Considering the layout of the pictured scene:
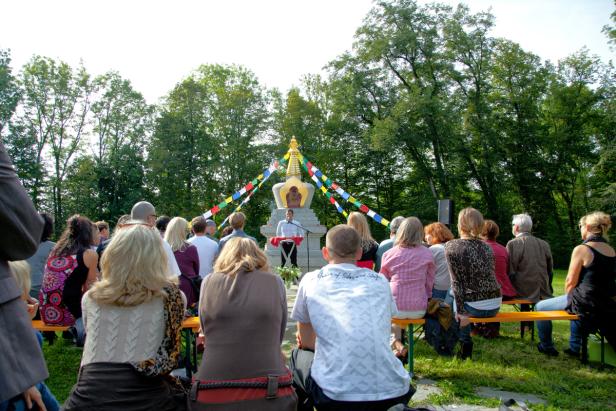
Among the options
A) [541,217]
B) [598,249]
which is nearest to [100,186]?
[541,217]

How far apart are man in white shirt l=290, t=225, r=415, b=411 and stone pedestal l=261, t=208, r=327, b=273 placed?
37.4 feet

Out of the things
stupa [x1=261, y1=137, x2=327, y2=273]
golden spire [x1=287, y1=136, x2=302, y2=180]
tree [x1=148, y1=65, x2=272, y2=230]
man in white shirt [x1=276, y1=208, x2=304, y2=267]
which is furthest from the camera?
tree [x1=148, y1=65, x2=272, y2=230]

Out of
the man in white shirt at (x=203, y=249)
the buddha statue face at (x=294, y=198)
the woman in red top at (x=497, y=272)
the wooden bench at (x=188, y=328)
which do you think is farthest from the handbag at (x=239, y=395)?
the buddha statue face at (x=294, y=198)

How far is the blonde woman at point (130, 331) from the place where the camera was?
2514mm

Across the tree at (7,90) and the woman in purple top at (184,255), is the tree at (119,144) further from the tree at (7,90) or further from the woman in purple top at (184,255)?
the woman in purple top at (184,255)

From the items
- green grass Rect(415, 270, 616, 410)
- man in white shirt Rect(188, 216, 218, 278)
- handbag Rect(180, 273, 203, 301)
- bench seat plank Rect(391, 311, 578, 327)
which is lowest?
green grass Rect(415, 270, 616, 410)

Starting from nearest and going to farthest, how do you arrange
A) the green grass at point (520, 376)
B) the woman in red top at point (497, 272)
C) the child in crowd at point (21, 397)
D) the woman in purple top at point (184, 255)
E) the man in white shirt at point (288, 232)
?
the child in crowd at point (21, 397) → the green grass at point (520, 376) → the woman in purple top at point (184, 255) → the woman in red top at point (497, 272) → the man in white shirt at point (288, 232)

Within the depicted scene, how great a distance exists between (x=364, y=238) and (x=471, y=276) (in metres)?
1.68

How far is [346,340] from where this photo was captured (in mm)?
2971

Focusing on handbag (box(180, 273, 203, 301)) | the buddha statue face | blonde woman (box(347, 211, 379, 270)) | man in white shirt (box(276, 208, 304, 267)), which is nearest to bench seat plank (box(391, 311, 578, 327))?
blonde woman (box(347, 211, 379, 270))

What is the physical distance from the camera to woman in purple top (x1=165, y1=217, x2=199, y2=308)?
5555mm

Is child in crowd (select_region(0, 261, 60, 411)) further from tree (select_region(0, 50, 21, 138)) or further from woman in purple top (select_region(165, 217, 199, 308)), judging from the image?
tree (select_region(0, 50, 21, 138))

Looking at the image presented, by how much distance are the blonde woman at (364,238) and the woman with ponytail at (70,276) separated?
3.01 metres

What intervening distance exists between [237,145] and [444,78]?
13.0 metres
